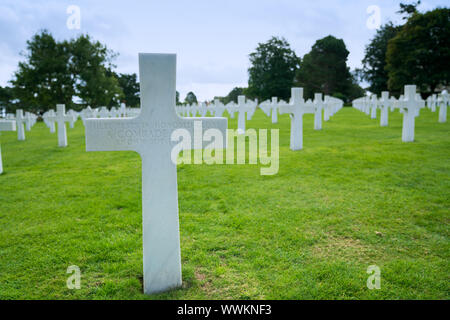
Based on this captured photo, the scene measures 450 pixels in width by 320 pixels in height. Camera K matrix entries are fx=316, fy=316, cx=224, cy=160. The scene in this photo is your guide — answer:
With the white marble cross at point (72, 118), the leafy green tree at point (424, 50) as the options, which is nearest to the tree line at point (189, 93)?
the leafy green tree at point (424, 50)

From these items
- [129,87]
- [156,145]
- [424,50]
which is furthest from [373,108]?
[129,87]

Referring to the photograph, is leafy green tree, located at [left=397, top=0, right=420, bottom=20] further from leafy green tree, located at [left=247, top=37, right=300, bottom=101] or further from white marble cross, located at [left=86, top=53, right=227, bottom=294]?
white marble cross, located at [left=86, top=53, right=227, bottom=294]

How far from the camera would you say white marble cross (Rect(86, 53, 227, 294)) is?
253 cm

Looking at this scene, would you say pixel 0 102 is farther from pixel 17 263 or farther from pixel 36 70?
pixel 17 263

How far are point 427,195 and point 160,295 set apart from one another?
4.32m

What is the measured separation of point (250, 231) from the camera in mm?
3801

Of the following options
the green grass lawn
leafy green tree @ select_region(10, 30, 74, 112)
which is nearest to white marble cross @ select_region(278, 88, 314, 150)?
the green grass lawn

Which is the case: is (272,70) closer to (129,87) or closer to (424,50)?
(424,50)

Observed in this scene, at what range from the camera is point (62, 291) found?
274 centimetres

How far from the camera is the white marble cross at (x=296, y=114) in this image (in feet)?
29.0

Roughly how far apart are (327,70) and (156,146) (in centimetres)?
5111

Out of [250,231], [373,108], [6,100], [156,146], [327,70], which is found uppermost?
[327,70]

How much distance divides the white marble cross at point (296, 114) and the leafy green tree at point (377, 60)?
39.9 m
